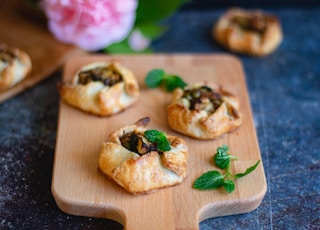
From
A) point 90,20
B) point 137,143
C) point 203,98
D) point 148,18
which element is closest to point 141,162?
point 137,143

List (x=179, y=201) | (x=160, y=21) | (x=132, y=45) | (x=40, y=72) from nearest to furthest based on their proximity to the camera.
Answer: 1. (x=179, y=201)
2. (x=40, y=72)
3. (x=132, y=45)
4. (x=160, y=21)

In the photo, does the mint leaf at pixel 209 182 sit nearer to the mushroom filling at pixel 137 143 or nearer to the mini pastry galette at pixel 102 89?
the mushroom filling at pixel 137 143

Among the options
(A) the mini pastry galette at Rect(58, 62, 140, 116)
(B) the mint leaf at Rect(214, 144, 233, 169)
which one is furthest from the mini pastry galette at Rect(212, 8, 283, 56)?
(B) the mint leaf at Rect(214, 144, 233, 169)

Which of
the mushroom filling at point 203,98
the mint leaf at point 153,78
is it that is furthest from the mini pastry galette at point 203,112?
the mint leaf at point 153,78

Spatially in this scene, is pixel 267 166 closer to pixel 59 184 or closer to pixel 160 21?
pixel 59 184

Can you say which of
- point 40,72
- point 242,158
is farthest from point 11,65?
point 242,158

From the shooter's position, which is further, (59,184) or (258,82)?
(258,82)

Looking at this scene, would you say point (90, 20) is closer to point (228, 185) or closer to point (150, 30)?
point (150, 30)
